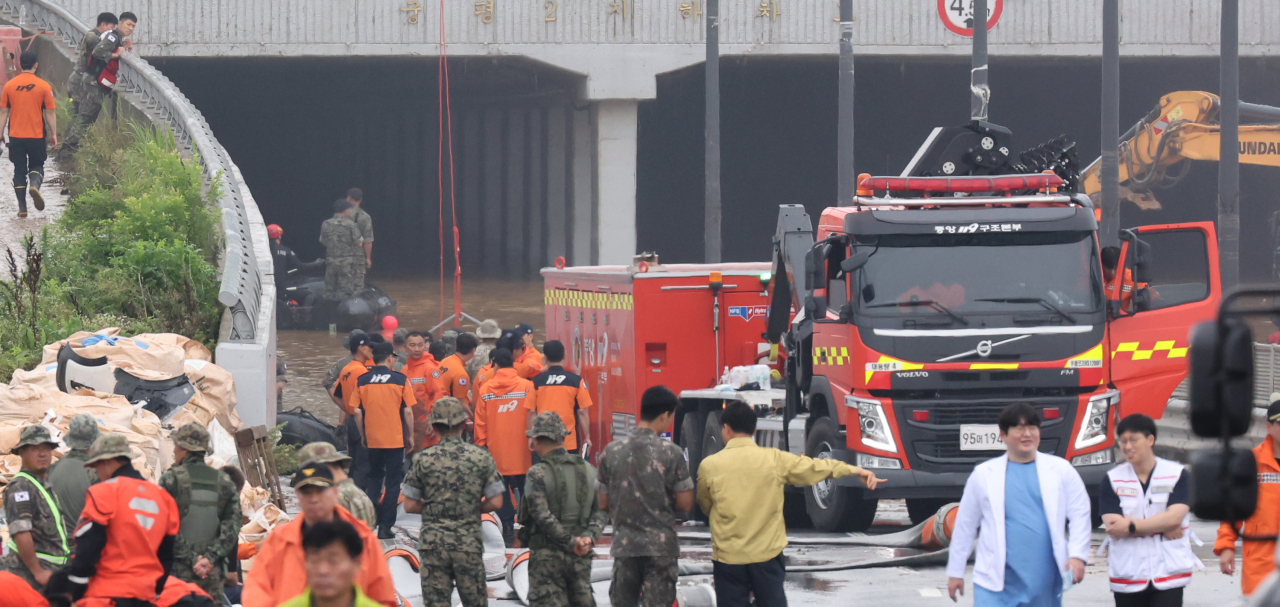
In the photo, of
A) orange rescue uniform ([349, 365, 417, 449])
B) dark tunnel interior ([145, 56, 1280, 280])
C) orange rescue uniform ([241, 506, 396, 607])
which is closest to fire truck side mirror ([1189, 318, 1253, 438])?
orange rescue uniform ([241, 506, 396, 607])

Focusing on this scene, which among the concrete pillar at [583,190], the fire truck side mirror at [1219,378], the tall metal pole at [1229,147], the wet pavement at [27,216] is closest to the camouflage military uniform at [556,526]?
the fire truck side mirror at [1219,378]

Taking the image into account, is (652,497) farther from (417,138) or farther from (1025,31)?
(417,138)

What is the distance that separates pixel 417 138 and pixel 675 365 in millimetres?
28206

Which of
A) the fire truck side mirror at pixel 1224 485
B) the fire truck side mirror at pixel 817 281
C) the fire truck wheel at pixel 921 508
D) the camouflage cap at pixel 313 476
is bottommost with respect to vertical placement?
the fire truck wheel at pixel 921 508

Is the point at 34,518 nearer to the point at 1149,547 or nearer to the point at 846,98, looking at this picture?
the point at 1149,547

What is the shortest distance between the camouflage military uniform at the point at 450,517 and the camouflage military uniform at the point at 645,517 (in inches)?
28.5

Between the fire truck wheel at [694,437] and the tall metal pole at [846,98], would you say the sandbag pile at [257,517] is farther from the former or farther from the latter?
the tall metal pole at [846,98]

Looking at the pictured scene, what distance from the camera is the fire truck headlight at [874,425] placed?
37.2 feet

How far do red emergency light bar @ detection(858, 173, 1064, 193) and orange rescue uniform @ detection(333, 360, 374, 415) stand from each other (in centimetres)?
479

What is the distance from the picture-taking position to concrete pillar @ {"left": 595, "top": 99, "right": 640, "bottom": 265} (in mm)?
30000

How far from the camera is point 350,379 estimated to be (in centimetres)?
1358

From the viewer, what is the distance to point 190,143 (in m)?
20.9

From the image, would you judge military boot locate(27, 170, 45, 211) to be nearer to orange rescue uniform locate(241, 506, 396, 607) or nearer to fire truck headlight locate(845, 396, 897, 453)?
fire truck headlight locate(845, 396, 897, 453)

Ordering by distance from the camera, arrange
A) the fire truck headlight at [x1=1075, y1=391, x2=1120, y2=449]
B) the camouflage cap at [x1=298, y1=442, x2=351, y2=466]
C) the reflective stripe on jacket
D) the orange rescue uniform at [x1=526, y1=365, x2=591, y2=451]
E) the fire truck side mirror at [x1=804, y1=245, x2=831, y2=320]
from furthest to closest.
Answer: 1. the orange rescue uniform at [x1=526, y1=365, x2=591, y2=451]
2. the fire truck side mirror at [x1=804, y1=245, x2=831, y2=320]
3. the fire truck headlight at [x1=1075, y1=391, x2=1120, y2=449]
4. the reflective stripe on jacket
5. the camouflage cap at [x1=298, y1=442, x2=351, y2=466]
